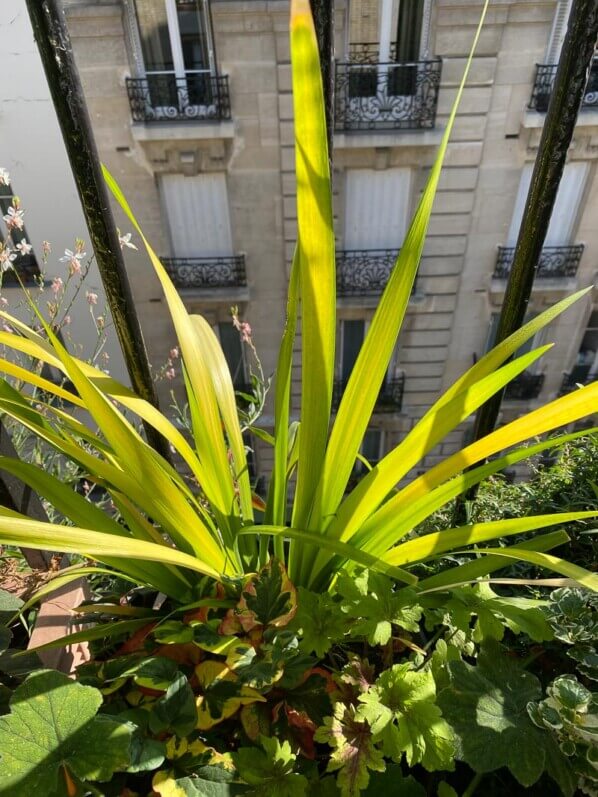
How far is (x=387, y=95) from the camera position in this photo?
12.9ft

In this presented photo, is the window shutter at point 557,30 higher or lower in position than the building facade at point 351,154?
higher

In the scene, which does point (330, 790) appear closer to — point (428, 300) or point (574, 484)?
point (574, 484)

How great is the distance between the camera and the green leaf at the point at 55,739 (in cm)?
33

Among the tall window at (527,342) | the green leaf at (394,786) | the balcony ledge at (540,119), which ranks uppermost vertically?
the green leaf at (394,786)

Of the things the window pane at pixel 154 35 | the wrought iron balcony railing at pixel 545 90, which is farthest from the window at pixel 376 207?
the window pane at pixel 154 35

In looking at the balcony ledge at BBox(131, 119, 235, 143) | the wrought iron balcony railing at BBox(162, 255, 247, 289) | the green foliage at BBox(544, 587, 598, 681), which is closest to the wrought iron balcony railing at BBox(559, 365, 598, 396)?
the wrought iron balcony railing at BBox(162, 255, 247, 289)

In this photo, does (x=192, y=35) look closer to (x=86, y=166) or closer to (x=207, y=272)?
(x=207, y=272)

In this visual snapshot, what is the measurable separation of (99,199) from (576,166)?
16.0 ft

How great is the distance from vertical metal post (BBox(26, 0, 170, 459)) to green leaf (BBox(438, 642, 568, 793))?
1.64ft

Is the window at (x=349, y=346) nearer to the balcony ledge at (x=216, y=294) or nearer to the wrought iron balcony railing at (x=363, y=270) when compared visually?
the wrought iron balcony railing at (x=363, y=270)

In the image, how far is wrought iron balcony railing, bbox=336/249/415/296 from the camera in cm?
448

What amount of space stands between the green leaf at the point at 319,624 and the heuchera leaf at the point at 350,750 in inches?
1.9

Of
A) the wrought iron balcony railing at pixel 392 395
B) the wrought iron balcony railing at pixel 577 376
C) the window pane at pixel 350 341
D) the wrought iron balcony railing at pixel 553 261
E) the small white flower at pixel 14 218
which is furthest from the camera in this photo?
the wrought iron balcony railing at pixel 577 376

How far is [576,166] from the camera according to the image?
4.32m
